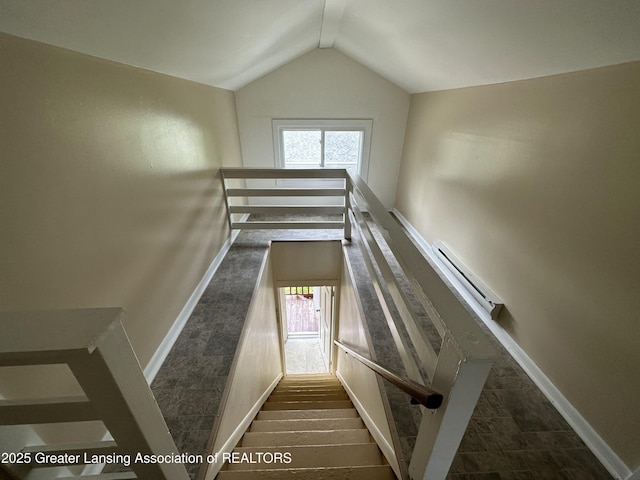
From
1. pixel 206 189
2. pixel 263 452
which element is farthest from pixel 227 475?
pixel 206 189

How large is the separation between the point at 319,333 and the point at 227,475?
4.83m

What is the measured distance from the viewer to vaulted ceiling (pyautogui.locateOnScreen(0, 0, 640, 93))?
0.95 meters

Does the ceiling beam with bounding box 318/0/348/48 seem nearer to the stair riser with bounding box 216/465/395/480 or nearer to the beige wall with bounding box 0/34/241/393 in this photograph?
the beige wall with bounding box 0/34/241/393

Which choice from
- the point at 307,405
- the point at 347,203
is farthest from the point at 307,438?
the point at 347,203

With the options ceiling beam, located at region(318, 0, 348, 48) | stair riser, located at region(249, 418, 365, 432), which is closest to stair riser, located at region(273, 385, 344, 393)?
stair riser, located at region(249, 418, 365, 432)

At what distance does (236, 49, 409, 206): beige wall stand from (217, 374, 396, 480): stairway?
10.4ft

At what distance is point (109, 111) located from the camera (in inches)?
50.0

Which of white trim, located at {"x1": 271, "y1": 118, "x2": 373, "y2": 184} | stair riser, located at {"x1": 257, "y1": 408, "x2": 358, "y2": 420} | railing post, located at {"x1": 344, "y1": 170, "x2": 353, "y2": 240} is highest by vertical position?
white trim, located at {"x1": 271, "y1": 118, "x2": 373, "y2": 184}

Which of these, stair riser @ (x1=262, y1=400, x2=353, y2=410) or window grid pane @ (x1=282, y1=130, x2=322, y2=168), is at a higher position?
window grid pane @ (x1=282, y1=130, x2=322, y2=168)

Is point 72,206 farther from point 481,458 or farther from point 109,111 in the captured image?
point 481,458

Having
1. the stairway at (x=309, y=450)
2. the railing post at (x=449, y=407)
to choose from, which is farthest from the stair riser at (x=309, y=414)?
the railing post at (x=449, y=407)

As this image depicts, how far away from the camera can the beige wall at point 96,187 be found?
87cm

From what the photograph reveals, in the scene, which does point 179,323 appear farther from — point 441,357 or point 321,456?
point 441,357

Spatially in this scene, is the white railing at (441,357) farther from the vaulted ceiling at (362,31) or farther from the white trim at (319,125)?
the white trim at (319,125)
